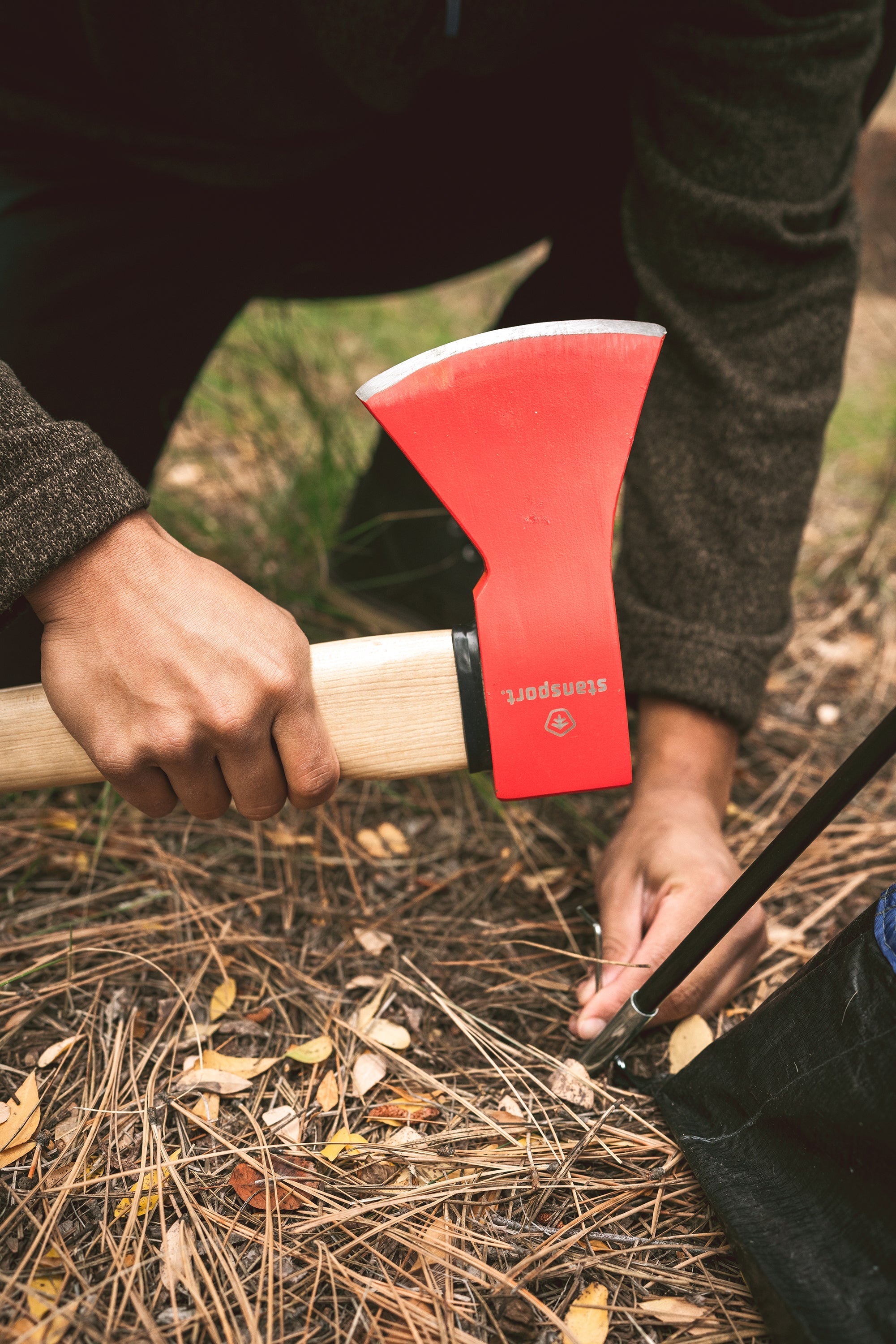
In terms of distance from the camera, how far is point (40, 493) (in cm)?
95

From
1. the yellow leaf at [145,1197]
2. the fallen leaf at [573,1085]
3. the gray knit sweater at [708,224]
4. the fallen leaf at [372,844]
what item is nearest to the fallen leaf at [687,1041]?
the fallen leaf at [573,1085]

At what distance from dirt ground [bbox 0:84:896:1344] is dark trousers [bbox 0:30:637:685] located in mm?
493

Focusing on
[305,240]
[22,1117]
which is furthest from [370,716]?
[305,240]

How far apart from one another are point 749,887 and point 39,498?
940 millimetres

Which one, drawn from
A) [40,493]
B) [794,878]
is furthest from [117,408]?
[794,878]

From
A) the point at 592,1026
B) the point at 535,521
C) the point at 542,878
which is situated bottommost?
the point at 542,878

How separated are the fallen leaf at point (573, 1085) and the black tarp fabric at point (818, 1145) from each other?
0.49 feet

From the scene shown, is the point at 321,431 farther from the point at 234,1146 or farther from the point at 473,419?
the point at 234,1146

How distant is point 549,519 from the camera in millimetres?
1022

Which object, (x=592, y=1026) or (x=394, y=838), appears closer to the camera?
(x=592, y=1026)

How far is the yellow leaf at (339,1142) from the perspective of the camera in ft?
3.42

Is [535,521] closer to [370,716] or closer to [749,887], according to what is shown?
[370,716]

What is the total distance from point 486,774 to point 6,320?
4.01ft

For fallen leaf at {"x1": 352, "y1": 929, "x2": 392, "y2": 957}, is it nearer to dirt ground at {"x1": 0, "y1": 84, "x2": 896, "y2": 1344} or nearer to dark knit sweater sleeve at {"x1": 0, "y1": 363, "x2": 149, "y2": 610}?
dirt ground at {"x1": 0, "y1": 84, "x2": 896, "y2": 1344}
